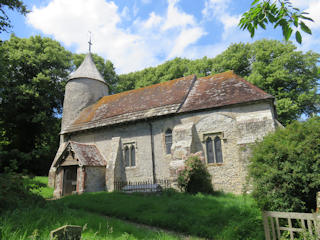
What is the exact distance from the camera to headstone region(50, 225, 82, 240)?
10.1 ft

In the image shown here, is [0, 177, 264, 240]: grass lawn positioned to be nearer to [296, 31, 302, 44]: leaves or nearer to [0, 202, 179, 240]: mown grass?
[0, 202, 179, 240]: mown grass

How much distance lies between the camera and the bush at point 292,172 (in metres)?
7.54

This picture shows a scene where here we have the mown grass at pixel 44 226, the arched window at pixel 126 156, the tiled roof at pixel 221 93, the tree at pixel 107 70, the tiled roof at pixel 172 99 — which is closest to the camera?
the mown grass at pixel 44 226

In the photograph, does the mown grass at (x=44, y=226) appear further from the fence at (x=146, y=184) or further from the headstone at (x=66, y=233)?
the fence at (x=146, y=184)

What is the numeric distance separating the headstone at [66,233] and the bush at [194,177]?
1092 cm

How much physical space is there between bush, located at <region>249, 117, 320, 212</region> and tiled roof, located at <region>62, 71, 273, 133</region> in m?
6.42

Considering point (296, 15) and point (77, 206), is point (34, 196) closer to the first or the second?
point (77, 206)

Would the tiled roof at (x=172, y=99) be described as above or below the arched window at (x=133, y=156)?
above

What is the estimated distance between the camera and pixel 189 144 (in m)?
15.3

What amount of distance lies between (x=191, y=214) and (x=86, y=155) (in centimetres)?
1121

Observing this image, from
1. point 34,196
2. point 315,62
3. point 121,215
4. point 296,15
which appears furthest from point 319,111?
point 34,196

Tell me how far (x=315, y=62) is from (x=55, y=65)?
32.1 meters

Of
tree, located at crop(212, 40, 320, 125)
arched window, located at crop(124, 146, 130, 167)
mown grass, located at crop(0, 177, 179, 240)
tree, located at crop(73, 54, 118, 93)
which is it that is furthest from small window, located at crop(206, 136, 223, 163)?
tree, located at crop(73, 54, 118, 93)

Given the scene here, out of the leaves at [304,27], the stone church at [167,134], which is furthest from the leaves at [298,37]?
the stone church at [167,134]
